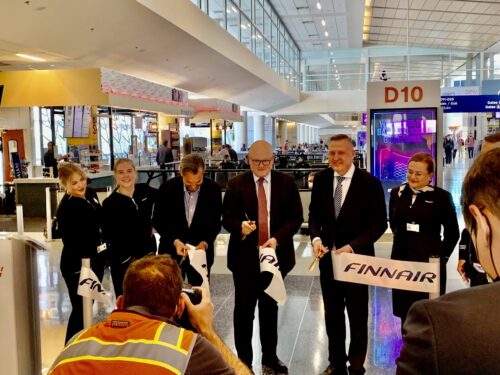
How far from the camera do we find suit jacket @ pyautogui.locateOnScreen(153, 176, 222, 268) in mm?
3920

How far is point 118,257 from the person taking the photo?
3.88 metres

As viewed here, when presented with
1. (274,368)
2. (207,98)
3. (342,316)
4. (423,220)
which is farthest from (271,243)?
(207,98)

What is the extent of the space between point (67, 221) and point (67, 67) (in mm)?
7413

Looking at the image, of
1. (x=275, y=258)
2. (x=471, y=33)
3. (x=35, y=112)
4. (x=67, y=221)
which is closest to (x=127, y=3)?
(x=67, y=221)

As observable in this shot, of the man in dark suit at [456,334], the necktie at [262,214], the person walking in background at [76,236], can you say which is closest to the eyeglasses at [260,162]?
the necktie at [262,214]

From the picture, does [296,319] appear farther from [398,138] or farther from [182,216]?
[398,138]

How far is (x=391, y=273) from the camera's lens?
9.88 feet

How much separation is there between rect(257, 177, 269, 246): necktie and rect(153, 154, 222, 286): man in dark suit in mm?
348

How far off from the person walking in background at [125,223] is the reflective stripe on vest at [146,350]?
2422mm

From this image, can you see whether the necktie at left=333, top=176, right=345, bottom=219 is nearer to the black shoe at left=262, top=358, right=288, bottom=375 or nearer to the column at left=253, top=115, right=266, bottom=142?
the black shoe at left=262, top=358, right=288, bottom=375

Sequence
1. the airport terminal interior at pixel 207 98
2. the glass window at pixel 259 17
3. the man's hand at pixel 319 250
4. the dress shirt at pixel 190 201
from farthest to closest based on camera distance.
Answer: the glass window at pixel 259 17 < the airport terminal interior at pixel 207 98 < the dress shirt at pixel 190 201 < the man's hand at pixel 319 250

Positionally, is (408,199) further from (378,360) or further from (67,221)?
(67,221)

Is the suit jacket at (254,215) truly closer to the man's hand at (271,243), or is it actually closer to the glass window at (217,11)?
the man's hand at (271,243)

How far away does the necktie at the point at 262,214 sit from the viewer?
3721 millimetres
